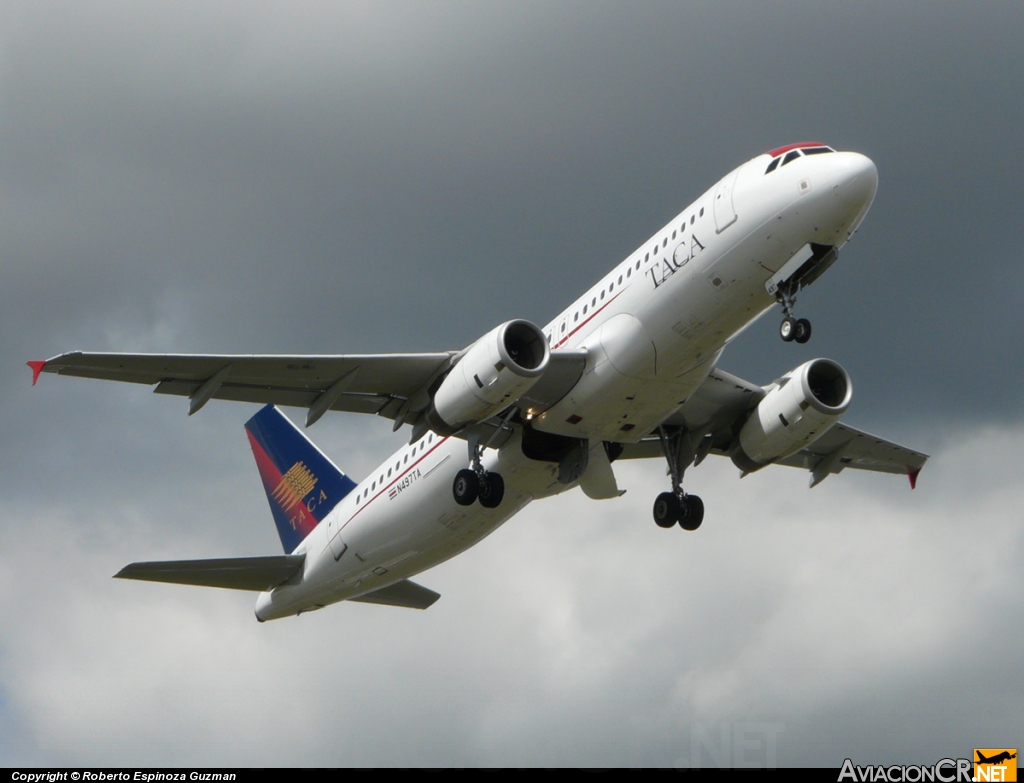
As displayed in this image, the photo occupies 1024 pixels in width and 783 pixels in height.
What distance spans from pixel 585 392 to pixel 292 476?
542 inches

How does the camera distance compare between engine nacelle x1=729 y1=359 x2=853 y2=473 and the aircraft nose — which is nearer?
the aircraft nose

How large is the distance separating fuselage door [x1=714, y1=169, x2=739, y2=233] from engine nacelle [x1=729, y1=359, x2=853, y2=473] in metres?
6.07

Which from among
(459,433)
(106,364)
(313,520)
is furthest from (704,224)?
(313,520)

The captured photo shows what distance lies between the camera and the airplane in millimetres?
23734

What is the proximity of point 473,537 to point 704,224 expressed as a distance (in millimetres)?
9651

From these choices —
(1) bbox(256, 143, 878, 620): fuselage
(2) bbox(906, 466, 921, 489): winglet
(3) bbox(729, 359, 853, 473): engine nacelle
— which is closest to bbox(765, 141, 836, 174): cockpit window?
(1) bbox(256, 143, 878, 620): fuselage

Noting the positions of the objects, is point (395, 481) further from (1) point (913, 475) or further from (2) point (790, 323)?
(1) point (913, 475)

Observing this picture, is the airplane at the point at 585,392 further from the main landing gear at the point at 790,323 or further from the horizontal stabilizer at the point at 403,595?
the horizontal stabilizer at the point at 403,595

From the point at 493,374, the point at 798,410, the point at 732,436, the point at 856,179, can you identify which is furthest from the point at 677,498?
the point at 856,179

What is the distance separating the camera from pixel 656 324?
2456 centimetres

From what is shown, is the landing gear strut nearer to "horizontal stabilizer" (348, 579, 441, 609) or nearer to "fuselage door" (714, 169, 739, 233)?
"fuselage door" (714, 169, 739, 233)

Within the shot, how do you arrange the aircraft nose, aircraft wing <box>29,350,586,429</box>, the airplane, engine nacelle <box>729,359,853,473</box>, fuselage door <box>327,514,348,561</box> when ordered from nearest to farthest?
the aircraft nose → the airplane → aircraft wing <box>29,350,586,429</box> → engine nacelle <box>729,359,853,473</box> → fuselage door <box>327,514,348,561</box>

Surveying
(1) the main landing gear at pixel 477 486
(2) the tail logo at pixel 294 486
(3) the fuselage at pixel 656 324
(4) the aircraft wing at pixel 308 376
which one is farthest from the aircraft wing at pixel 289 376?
(2) the tail logo at pixel 294 486

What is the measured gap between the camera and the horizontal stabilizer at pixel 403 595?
118 feet
